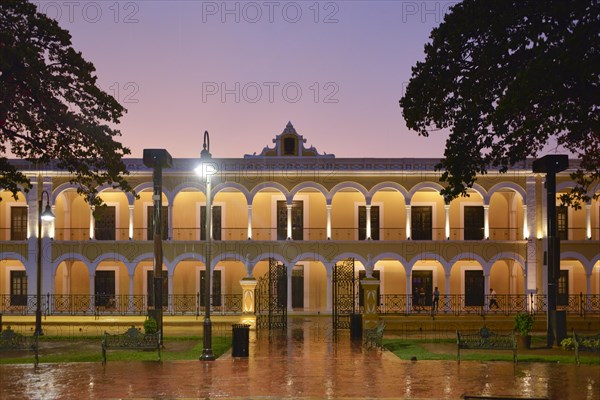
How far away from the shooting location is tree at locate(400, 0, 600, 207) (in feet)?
47.1

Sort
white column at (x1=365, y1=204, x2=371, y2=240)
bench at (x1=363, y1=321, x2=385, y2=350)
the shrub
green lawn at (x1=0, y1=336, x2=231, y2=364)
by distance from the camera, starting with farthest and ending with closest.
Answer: white column at (x1=365, y1=204, x2=371, y2=240), bench at (x1=363, y1=321, x2=385, y2=350), the shrub, green lawn at (x1=0, y1=336, x2=231, y2=364)

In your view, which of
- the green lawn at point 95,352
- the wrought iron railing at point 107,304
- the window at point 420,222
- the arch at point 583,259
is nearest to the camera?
the green lawn at point 95,352

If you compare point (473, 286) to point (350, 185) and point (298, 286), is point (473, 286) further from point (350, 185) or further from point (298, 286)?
point (298, 286)

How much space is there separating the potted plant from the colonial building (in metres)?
12.5

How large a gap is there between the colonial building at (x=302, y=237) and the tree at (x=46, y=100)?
43.8 ft

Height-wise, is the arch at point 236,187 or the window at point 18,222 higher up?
the arch at point 236,187

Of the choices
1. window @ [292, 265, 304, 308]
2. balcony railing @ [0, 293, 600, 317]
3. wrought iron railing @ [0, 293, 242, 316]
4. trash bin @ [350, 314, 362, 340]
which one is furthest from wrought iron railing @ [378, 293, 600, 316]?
trash bin @ [350, 314, 362, 340]

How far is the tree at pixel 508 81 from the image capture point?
47.1 feet

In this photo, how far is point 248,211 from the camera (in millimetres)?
33812

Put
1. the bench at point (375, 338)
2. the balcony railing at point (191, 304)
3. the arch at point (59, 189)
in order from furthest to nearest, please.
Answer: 1. the arch at point (59, 189)
2. the balcony railing at point (191, 304)
3. the bench at point (375, 338)

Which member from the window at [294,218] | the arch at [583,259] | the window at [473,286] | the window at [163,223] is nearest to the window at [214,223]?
the window at [163,223]

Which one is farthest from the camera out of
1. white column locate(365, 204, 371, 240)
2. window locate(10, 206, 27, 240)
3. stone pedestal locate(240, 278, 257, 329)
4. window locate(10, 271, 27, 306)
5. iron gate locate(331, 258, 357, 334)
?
window locate(10, 271, 27, 306)

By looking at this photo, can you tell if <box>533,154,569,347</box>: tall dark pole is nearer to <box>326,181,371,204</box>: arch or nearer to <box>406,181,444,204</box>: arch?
<box>406,181,444,204</box>: arch

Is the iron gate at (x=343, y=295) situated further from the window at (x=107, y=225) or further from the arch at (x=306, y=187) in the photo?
the window at (x=107, y=225)
